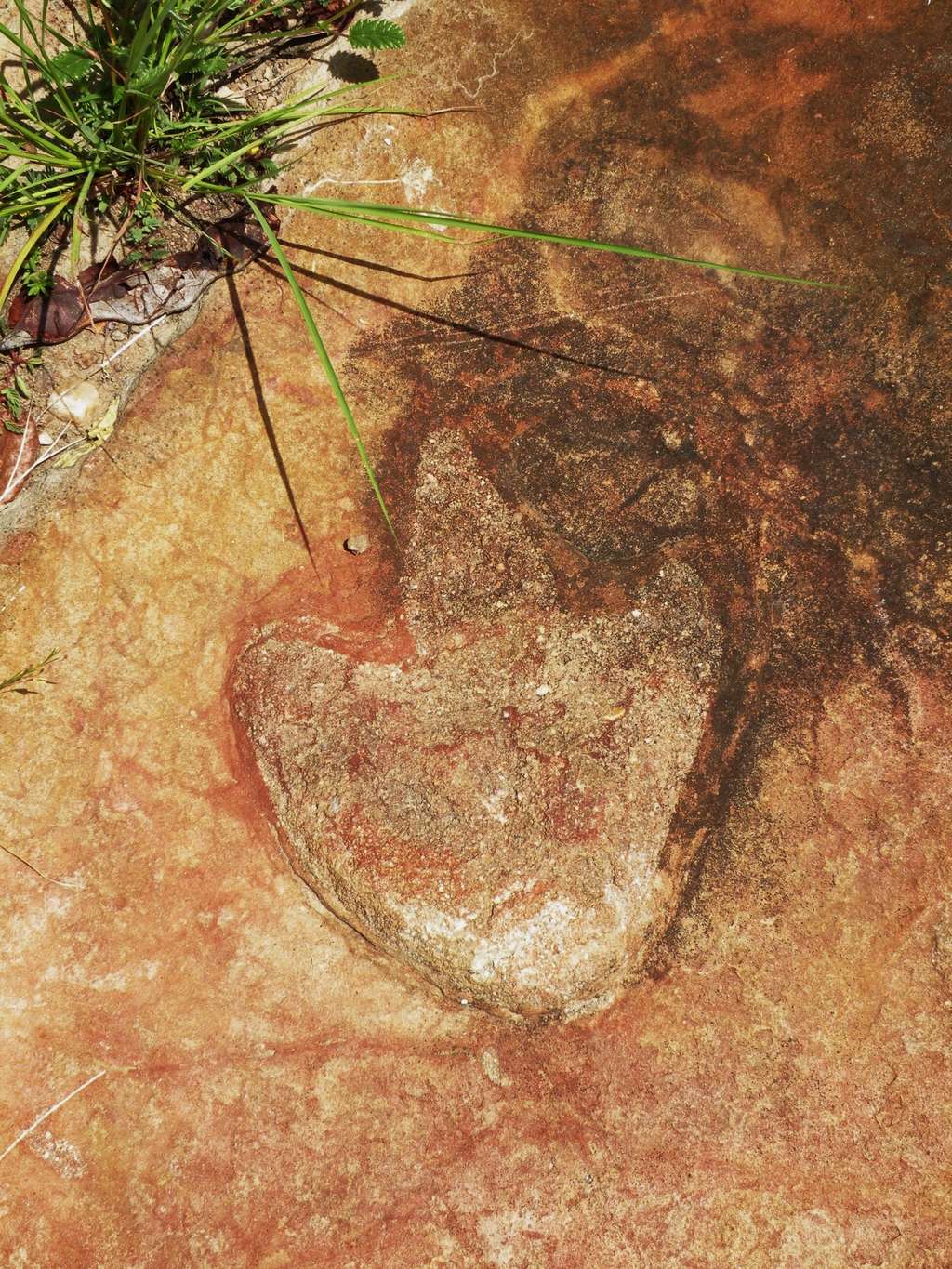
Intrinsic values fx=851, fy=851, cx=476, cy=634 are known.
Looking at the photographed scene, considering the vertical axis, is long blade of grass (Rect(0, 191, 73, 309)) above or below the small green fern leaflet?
below

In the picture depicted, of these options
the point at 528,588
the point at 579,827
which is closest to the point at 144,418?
the point at 528,588

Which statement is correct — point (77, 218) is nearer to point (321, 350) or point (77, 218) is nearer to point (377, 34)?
point (321, 350)

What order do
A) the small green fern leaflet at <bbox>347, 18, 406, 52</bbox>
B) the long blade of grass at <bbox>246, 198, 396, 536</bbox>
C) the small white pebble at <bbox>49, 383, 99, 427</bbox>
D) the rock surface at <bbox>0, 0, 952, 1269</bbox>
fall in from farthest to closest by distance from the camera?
the small white pebble at <bbox>49, 383, 99, 427</bbox> < the small green fern leaflet at <bbox>347, 18, 406, 52</bbox> < the rock surface at <bbox>0, 0, 952, 1269</bbox> < the long blade of grass at <bbox>246, 198, 396, 536</bbox>

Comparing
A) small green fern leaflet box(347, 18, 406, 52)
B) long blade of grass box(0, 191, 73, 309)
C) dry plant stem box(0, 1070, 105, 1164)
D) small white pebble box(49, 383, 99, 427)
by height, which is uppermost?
small green fern leaflet box(347, 18, 406, 52)

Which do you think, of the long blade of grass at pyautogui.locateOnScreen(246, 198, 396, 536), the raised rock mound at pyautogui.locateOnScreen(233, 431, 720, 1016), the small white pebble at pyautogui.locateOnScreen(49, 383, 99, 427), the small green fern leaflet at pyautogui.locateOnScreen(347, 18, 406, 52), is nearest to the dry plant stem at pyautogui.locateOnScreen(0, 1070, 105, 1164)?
the raised rock mound at pyautogui.locateOnScreen(233, 431, 720, 1016)

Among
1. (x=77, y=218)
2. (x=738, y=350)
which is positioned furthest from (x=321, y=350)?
(x=738, y=350)

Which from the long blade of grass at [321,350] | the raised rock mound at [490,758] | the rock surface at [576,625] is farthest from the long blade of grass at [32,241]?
the raised rock mound at [490,758]

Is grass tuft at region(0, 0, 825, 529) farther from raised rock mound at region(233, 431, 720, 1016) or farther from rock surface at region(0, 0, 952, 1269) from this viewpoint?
raised rock mound at region(233, 431, 720, 1016)
